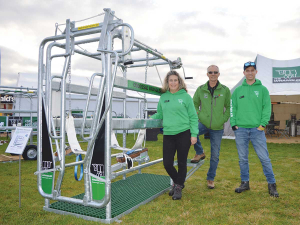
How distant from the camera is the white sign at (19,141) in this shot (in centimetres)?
345

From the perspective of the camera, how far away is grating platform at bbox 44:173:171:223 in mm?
3098

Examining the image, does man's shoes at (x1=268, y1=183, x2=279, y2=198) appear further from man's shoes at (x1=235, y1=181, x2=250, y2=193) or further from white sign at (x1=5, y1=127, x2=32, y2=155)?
white sign at (x1=5, y1=127, x2=32, y2=155)

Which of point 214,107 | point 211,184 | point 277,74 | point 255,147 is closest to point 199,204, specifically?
point 211,184

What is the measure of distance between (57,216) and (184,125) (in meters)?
1.86

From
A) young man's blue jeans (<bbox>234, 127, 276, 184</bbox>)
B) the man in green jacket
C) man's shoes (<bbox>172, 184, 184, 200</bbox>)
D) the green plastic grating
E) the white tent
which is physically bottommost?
the green plastic grating

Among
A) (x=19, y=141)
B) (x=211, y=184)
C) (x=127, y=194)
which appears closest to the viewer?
(x=19, y=141)

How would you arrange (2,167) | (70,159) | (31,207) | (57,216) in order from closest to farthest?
(57,216) < (31,207) < (2,167) < (70,159)

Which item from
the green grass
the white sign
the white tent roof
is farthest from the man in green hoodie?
the white tent roof

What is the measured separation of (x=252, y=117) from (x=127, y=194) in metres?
2.10

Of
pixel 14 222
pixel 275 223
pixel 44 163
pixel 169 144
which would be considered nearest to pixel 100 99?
pixel 44 163

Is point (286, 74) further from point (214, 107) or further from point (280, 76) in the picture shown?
point (214, 107)

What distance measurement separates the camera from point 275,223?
2.93 m

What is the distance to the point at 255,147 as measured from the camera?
399 centimetres

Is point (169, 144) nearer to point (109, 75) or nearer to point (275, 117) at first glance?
point (109, 75)
